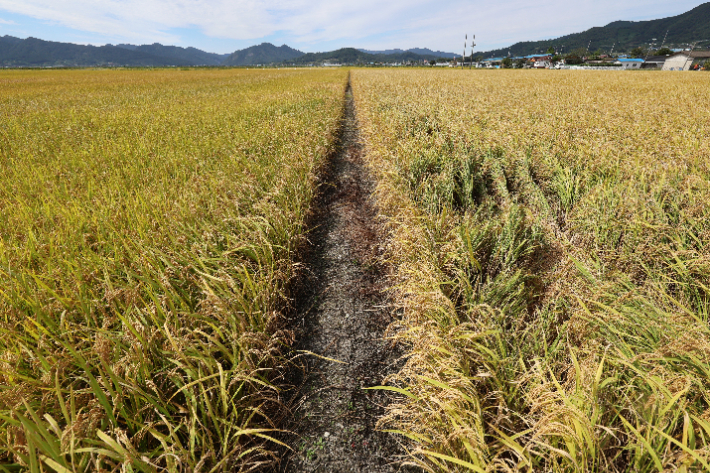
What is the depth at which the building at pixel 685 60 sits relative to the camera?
267ft

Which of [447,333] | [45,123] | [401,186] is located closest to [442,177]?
[401,186]

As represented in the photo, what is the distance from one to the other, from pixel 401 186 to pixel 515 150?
2385mm

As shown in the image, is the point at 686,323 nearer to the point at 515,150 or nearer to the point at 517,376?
the point at 517,376

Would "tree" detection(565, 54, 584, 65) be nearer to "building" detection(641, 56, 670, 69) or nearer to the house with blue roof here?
the house with blue roof

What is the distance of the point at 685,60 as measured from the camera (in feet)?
270

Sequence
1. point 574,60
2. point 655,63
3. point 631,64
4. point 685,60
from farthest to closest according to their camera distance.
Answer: point 574,60
point 631,64
point 655,63
point 685,60

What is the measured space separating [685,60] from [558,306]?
127 metres

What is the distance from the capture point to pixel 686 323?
78.7 inches

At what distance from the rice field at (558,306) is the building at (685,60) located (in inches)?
4644

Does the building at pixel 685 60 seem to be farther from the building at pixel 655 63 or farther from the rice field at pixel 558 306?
the rice field at pixel 558 306

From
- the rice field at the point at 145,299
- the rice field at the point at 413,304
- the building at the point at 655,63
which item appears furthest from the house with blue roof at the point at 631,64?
the rice field at the point at 145,299

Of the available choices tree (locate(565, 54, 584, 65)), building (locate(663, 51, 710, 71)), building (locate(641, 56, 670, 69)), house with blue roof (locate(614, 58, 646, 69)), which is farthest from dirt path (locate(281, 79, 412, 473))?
tree (locate(565, 54, 584, 65))

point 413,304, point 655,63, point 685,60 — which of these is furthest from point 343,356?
point 655,63

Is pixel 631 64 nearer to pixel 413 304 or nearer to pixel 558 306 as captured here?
pixel 558 306
